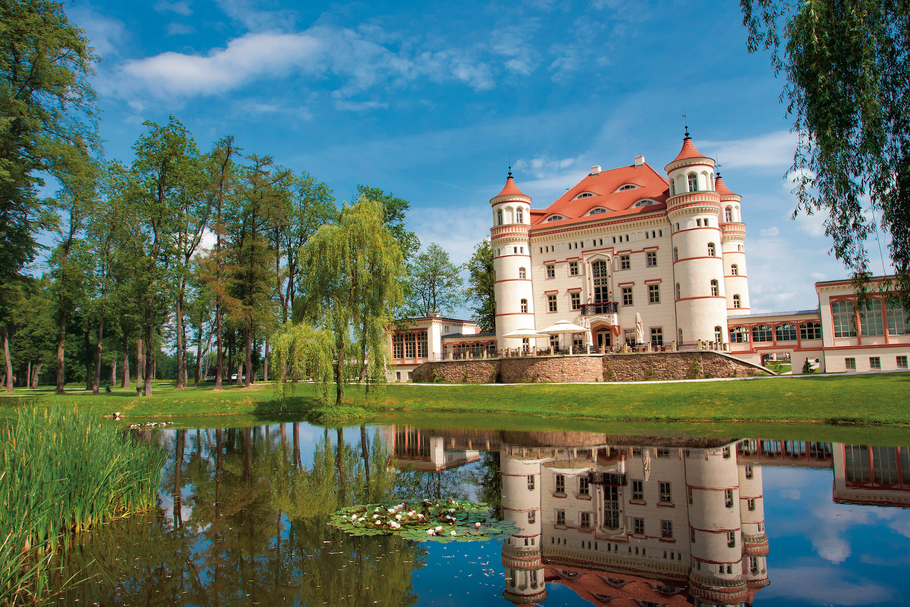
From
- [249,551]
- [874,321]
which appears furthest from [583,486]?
[874,321]

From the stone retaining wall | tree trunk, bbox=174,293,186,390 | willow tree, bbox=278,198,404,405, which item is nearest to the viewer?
willow tree, bbox=278,198,404,405

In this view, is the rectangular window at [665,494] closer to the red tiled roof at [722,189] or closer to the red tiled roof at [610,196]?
the red tiled roof at [610,196]

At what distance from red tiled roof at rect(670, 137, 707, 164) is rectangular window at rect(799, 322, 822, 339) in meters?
12.5

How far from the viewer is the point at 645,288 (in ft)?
124

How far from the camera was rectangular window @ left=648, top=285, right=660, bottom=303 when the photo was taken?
1471 inches

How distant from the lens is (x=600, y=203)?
40.8 metres

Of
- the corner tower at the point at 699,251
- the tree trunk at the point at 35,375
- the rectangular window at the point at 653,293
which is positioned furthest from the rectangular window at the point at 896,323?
the tree trunk at the point at 35,375

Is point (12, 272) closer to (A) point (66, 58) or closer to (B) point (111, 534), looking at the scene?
(A) point (66, 58)

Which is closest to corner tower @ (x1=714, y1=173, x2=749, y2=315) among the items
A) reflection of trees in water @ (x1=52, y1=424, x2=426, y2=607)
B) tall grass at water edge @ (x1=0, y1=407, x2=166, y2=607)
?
reflection of trees in water @ (x1=52, y1=424, x2=426, y2=607)

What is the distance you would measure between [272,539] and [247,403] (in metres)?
23.1

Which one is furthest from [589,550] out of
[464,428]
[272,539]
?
[464,428]

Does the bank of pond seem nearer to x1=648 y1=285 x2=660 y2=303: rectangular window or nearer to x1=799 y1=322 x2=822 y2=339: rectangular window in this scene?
x1=799 y1=322 x2=822 y2=339: rectangular window

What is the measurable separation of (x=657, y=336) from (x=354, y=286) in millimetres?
22899

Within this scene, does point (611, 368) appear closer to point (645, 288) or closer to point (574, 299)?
point (645, 288)
